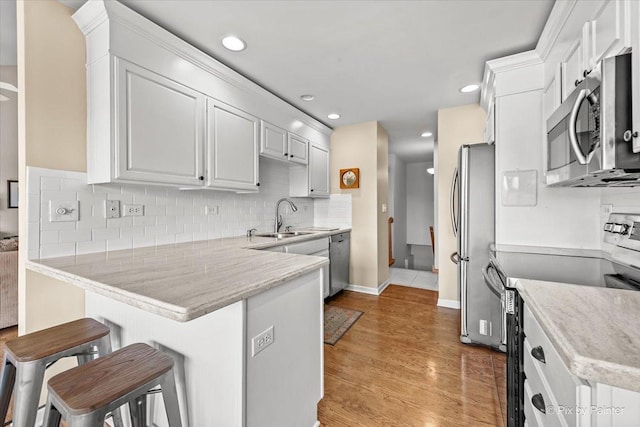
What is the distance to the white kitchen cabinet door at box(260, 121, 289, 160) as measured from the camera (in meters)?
2.65

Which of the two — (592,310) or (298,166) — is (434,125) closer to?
(298,166)

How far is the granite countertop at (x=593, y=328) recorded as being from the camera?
50cm

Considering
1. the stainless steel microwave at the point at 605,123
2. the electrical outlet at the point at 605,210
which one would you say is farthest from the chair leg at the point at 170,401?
the electrical outlet at the point at 605,210

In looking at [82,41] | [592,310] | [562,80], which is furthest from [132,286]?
[562,80]

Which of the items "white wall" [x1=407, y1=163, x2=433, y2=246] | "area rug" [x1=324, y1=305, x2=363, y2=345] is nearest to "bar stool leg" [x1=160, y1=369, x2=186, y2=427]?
"area rug" [x1=324, y1=305, x2=363, y2=345]

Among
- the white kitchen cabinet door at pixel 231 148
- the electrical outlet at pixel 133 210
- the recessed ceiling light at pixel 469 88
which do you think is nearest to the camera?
the electrical outlet at pixel 133 210

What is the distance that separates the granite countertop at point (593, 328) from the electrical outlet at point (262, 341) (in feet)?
2.93

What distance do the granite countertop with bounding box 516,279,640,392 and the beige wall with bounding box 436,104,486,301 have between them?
2.33m

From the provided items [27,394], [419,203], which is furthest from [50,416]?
[419,203]

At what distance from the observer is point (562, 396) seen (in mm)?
680

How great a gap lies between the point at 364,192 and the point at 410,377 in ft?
7.86

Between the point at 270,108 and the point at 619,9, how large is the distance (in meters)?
2.42

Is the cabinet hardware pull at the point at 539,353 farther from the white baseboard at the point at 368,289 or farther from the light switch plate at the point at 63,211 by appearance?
the white baseboard at the point at 368,289

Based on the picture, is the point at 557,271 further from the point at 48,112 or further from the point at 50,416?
the point at 48,112
